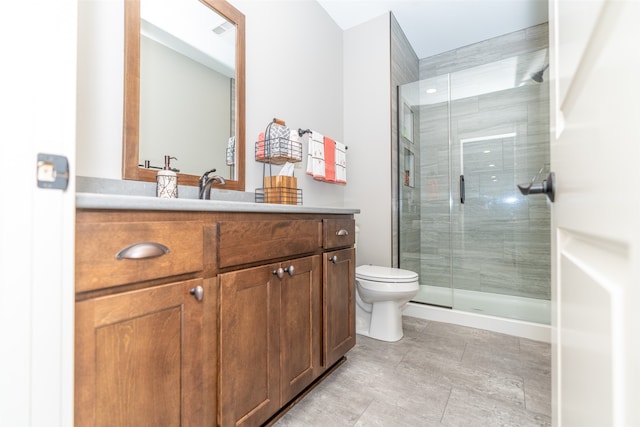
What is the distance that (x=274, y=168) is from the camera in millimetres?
1880

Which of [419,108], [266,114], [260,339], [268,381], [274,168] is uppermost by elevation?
[419,108]

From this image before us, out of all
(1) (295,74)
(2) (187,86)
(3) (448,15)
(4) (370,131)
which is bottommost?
(2) (187,86)

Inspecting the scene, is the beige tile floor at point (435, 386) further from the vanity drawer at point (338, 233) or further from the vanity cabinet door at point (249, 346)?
the vanity drawer at point (338, 233)

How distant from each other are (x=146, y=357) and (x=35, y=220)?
44 centimetres

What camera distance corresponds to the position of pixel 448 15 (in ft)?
8.39

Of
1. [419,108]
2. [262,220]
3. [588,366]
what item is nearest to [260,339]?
[262,220]

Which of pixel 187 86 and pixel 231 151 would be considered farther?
pixel 231 151

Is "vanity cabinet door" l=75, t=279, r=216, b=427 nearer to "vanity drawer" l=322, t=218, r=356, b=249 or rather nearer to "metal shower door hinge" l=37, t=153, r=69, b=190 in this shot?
"metal shower door hinge" l=37, t=153, r=69, b=190

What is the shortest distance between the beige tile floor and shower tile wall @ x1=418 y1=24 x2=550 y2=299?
893mm

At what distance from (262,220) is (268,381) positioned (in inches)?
24.7

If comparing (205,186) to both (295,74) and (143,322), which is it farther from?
(295,74)

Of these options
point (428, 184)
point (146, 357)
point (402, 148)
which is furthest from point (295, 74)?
point (146, 357)

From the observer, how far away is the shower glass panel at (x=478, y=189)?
2639 mm

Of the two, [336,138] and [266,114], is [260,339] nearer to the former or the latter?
[266,114]
